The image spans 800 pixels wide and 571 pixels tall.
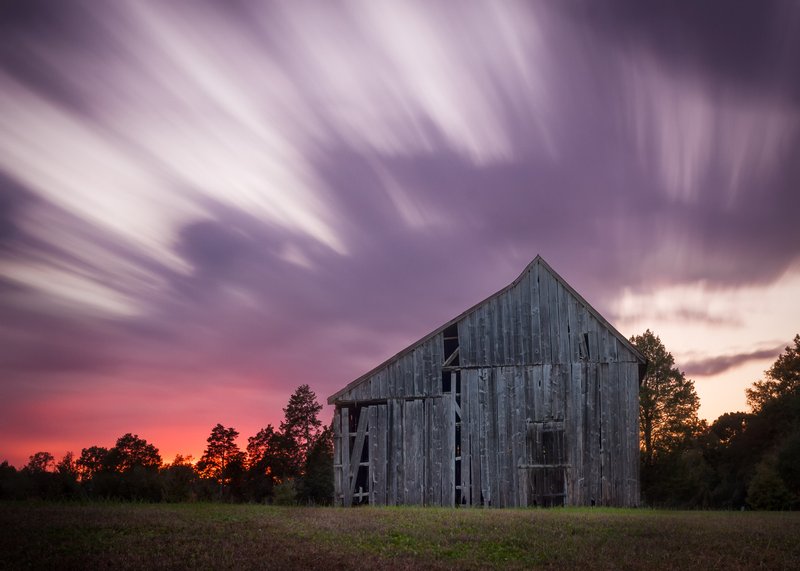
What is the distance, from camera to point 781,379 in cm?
5906

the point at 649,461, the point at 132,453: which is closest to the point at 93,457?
the point at 132,453

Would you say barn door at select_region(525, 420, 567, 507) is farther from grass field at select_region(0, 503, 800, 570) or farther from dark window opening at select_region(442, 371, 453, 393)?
grass field at select_region(0, 503, 800, 570)

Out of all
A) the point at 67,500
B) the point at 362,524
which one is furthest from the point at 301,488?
the point at 362,524

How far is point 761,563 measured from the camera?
468 inches

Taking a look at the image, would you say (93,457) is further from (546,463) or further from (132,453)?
(546,463)

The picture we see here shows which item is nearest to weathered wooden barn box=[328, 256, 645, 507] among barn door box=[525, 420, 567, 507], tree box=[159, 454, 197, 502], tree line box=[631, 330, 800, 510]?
barn door box=[525, 420, 567, 507]

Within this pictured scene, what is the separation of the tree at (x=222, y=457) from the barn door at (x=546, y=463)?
40800mm

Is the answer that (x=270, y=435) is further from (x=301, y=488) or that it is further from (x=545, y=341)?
(x=545, y=341)

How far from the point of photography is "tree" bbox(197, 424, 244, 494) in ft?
206

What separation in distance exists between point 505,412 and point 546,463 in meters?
2.71

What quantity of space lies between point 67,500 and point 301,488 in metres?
28.1

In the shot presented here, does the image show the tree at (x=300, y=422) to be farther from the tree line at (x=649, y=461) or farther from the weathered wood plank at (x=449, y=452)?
the weathered wood plank at (x=449, y=452)

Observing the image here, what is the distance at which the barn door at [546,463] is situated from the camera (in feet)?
94.9

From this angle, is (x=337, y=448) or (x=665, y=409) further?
(x=665, y=409)
